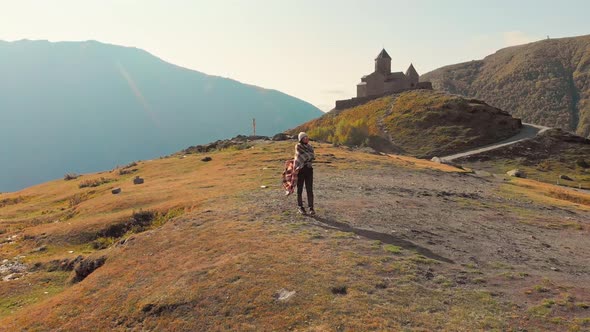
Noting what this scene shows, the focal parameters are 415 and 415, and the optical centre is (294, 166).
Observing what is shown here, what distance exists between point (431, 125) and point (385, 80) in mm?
36937

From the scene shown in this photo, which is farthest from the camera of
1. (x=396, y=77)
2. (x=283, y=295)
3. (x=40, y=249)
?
(x=396, y=77)

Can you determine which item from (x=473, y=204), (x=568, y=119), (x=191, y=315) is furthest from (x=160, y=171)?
(x=568, y=119)

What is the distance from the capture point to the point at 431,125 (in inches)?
3725

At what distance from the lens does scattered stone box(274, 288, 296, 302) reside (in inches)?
351

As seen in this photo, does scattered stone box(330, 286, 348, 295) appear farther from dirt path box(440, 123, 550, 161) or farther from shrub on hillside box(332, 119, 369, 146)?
shrub on hillside box(332, 119, 369, 146)

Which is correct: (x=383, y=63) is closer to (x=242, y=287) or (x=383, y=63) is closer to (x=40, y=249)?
(x=40, y=249)

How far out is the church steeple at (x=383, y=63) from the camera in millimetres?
126062

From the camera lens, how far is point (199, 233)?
14039 millimetres

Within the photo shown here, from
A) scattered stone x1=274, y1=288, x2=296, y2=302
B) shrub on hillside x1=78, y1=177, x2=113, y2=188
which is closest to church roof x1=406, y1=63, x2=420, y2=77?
shrub on hillside x1=78, y1=177, x2=113, y2=188

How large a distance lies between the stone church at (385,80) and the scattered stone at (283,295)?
12184 centimetres

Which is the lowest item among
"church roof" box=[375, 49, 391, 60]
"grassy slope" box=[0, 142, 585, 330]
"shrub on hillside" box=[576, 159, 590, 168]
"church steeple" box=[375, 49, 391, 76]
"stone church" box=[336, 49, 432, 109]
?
"shrub on hillside" box=[576, 159, 590, 168]

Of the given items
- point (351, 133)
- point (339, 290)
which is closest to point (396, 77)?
point (351, 133)

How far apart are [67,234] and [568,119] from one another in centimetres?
19524

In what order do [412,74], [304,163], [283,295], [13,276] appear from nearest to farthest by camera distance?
[283,295]
[13,276]
[304,163]
[412,74]
